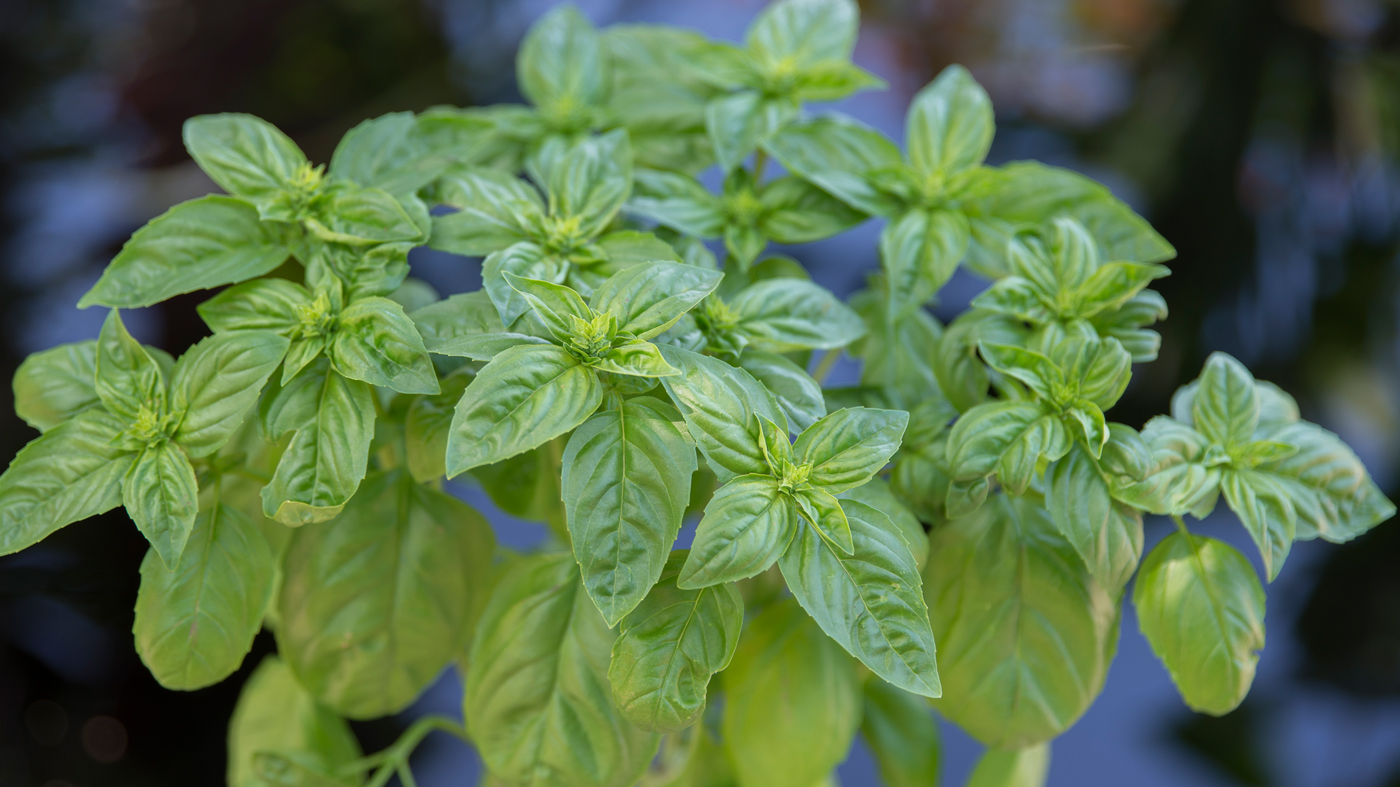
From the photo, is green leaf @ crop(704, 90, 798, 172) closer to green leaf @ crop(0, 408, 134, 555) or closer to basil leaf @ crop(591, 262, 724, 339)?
basil leaf @ crop(591, 262, 724, 339)

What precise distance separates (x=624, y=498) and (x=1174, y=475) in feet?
1.08

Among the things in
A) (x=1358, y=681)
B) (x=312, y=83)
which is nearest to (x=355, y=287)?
(x=312, y=83)

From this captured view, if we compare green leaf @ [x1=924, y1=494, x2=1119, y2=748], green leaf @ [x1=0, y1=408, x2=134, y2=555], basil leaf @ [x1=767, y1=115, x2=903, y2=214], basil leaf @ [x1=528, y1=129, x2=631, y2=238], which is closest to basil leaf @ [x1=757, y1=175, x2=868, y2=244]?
basil leaf @ [x1=767, y1=115, x2=903, y2=214]

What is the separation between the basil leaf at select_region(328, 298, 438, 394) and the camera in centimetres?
53

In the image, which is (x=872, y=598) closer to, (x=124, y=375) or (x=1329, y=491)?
(x=1329, y=491)

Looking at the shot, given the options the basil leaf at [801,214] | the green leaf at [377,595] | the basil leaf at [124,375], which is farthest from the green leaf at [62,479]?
the basil leaf at [801,214]

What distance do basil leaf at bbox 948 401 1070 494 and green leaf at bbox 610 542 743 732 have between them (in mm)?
167

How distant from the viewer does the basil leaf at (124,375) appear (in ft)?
1.95

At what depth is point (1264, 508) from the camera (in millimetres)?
604

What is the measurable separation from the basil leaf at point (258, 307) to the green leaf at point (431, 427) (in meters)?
0.09

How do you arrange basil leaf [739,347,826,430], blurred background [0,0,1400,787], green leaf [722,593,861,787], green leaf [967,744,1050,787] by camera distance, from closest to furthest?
basil leaf [739,347,826,430] < green leaf [722,593,861,787] < green leaf [967,744,1050,787] < blurred background [0,0,1400,787]

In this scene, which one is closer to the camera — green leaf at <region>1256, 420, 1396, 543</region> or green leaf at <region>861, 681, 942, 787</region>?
green leaf at <region>1256, 420, 1396, 543</region>

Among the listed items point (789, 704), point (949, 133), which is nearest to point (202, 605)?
point (789, 704)

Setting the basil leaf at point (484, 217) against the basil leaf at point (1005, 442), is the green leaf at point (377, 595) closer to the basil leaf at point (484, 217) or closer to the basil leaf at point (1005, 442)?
the basil leaf at point (484, 217)
